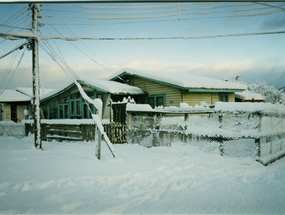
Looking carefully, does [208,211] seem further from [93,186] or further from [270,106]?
[270,106]

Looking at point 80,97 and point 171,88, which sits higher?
point 171,88

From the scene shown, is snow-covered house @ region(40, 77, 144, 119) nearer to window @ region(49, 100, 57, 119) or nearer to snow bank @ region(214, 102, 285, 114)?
window @ region(49, 100, 57, 119)

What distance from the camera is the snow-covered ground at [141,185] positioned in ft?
10.6

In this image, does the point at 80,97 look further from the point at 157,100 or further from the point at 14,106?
the point at 14,106

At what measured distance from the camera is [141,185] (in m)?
3.98

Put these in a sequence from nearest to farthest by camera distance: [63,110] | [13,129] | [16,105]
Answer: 1. [13,129]
2. [63,110]
3. [16,105]

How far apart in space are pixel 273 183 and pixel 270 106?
98.7 inches

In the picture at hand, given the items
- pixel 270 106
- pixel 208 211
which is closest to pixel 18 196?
pixel 208 211

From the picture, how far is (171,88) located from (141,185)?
8.37 metres

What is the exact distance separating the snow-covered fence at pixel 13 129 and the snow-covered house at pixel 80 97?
6.79 ft

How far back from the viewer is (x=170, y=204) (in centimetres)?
329

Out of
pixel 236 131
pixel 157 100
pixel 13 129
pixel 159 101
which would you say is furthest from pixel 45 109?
pixel 236 131

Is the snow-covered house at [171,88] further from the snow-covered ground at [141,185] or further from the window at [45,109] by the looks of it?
the snow-covered ground at [141,185]

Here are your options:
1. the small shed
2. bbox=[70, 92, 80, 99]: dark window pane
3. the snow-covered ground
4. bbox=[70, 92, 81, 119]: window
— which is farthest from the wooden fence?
the small shed
